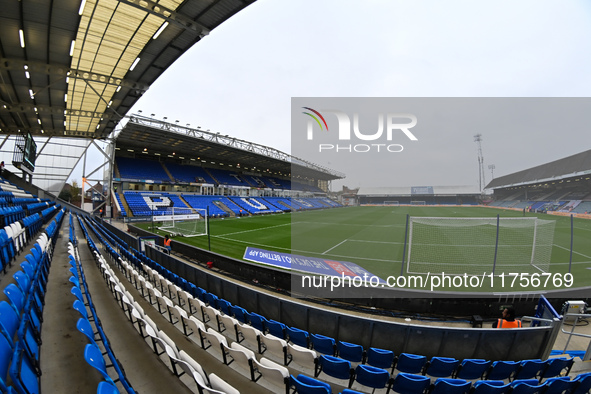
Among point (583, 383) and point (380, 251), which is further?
point (380, 251)

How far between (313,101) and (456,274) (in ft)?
43.5

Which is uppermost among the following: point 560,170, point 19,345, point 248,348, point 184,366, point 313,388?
point 560,170

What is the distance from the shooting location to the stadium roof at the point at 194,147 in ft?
86.3

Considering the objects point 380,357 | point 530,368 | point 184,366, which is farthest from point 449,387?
point 184,366

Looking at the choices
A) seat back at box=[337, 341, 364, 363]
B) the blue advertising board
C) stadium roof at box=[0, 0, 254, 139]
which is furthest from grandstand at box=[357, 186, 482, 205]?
seat back at box=[337, 341, 364, 363]

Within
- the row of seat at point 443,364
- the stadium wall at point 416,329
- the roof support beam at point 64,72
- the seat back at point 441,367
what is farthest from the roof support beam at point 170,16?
the seat back at point 441,367

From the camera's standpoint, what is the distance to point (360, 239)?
1744cm

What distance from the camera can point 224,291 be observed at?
260 inches

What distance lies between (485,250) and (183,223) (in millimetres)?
25166

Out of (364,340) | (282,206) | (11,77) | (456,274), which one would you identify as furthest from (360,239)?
(282,206)

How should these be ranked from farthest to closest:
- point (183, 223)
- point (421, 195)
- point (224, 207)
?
1. point (421, 195)
2. point (224, 207)
3. point (183, 223)

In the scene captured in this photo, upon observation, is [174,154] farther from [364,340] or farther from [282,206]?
[364,340]

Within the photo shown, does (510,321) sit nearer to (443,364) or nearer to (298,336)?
(443,364)

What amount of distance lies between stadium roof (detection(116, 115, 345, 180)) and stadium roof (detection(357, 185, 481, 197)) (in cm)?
3840
